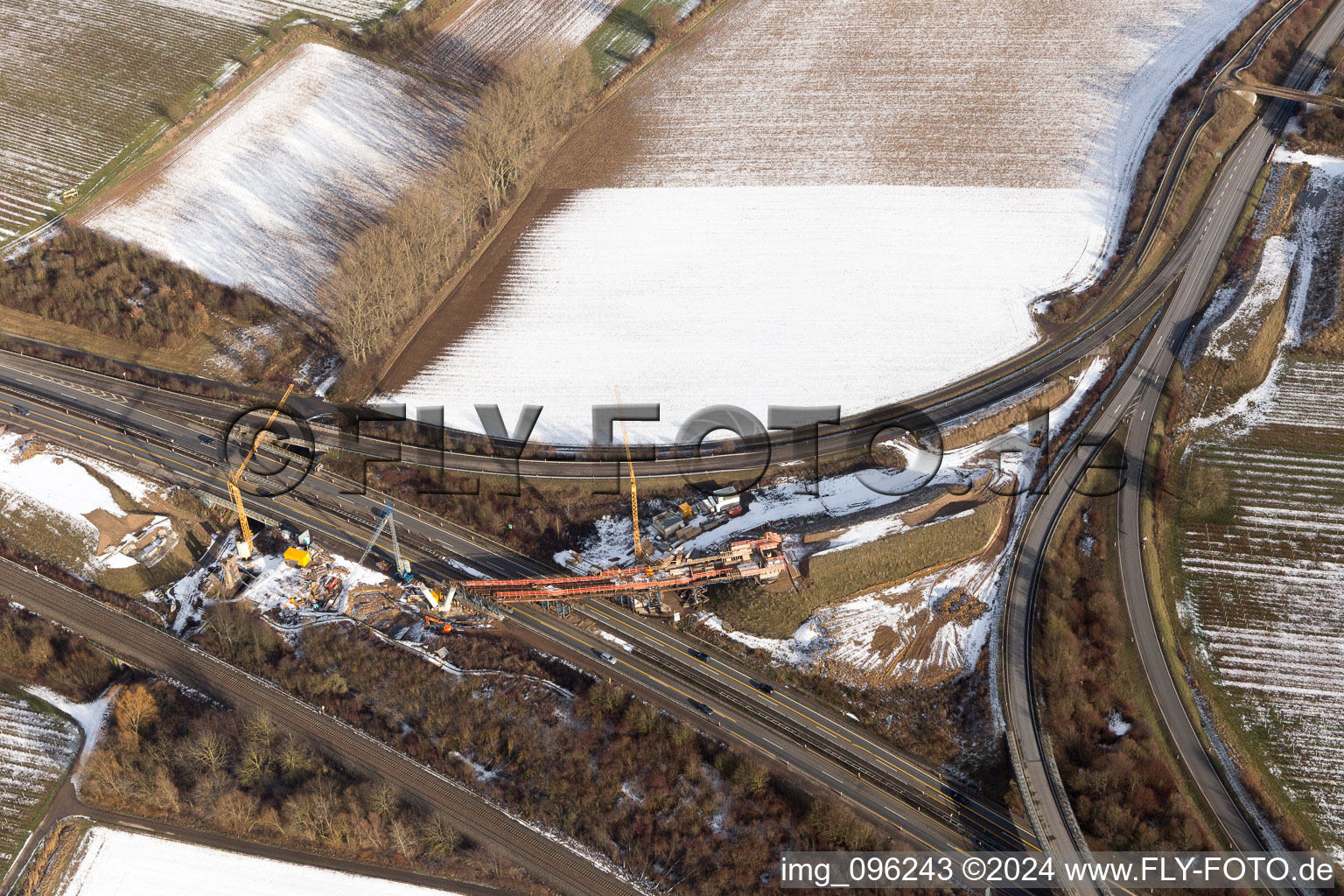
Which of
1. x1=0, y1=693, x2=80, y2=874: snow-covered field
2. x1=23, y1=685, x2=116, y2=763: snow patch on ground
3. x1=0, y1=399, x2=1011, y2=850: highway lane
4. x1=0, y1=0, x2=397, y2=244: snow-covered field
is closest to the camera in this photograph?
x1=0, y1=693, x2=80, y2=874: snow-covered field

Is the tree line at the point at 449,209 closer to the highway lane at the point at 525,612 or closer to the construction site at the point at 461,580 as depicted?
the highway lane at the point at 525,612

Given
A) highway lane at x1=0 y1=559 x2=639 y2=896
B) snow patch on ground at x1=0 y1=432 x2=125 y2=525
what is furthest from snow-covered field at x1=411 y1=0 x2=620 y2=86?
highway lane at x1=0 y1=559 x2=639 y2=896

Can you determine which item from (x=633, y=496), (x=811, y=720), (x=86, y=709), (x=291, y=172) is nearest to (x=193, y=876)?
(x=86, y=709)

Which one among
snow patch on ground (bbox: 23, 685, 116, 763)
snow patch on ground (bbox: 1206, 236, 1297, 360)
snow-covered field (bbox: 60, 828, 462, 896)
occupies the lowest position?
snow-covered field (bbox: 60, 828, 462, 896)

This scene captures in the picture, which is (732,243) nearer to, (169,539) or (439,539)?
(439,539)

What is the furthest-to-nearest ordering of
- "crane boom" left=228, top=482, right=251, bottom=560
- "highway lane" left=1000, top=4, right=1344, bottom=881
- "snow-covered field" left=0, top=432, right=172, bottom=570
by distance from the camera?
"snow-covered field" left=0, top=432, right=172, bottom=570, "crane boom" left=228, top=482, right=251, bottom=560, "highway lane" left=1000, top=4, right=1344, bottom=881

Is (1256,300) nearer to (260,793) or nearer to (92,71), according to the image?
(260,793)

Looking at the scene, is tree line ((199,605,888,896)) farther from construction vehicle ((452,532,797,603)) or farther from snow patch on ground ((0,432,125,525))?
snow patch on ground ((0,432,125,525))
